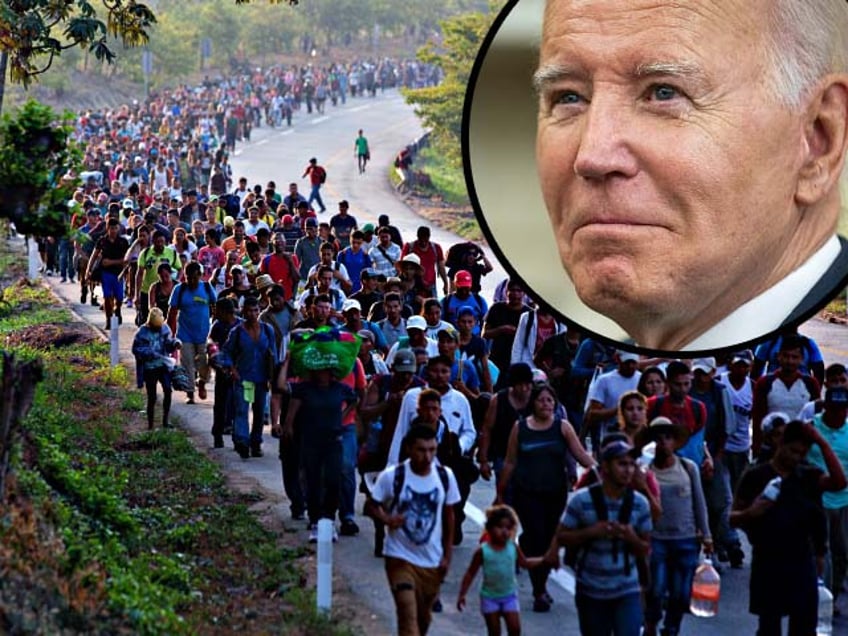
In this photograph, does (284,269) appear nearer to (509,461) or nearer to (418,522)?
(509,461)

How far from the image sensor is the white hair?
4070 mm

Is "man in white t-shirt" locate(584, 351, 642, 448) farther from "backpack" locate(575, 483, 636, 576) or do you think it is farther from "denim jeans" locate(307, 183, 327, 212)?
"denim jeans" locate(307, 183, 327, 212)

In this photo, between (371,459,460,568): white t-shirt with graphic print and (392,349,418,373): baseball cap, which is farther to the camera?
(392,349,418,373): baseball cap

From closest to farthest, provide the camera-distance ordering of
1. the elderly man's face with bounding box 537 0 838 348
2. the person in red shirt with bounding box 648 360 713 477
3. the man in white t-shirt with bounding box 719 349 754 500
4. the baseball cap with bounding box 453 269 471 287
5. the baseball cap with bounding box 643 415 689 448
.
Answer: the elderly man's face with bounding box 537 0 838 348 → the baseball cap with bounding box 643 415 689 448 → the person in red shirt with bounding box 648 360 713 477 → the man in white t-shirt with bounding box 719 349 754 500 → the baseball cap with bounding box 453 269 471 287

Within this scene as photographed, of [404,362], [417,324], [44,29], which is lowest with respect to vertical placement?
[404,362]

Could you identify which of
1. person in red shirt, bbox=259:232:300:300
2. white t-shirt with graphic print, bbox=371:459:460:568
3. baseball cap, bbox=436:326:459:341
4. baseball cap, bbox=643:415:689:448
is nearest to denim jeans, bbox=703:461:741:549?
baseball cap, bbox=643:415:689:448

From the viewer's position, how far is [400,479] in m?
9.11

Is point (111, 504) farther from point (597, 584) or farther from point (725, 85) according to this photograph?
point (725, 85)

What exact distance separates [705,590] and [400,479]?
7.03ft

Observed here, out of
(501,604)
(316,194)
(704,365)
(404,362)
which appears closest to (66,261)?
(316,194)

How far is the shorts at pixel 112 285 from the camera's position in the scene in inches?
857

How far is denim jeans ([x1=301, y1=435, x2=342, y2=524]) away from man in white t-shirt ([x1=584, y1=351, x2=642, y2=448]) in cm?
181

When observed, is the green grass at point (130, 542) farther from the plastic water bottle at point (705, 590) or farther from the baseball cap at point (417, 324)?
the plastic water bottle at point (705, 590)

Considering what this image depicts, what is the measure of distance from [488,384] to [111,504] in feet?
11.0
